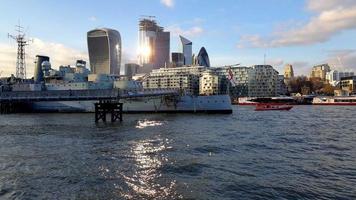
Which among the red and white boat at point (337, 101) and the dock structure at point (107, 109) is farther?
the red and white boat at point (337, 101)

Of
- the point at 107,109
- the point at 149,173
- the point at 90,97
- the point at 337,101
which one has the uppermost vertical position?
the point at 90,97

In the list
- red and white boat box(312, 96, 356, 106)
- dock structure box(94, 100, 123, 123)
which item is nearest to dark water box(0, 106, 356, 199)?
dock structure box(94, 100, 123, 123)

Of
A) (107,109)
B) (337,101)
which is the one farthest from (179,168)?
(337,101)

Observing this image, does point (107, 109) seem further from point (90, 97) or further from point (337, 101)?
point (337, 101)

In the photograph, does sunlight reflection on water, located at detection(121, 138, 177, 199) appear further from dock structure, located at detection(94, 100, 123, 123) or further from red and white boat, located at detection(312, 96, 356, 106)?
red and white boat, located at detection(312, 96, 356, 106)

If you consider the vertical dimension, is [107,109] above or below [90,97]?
below

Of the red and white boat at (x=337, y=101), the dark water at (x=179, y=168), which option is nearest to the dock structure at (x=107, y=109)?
the dark water at (x=179, y=168)

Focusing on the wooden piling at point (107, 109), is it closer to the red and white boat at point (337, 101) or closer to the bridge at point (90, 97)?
the bridge at point (90, 97)

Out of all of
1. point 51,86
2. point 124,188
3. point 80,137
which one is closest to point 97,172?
point 124,188

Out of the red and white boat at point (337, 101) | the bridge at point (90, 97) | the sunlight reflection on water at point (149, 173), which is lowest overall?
the sunlight reflection on water at point (149, 173)

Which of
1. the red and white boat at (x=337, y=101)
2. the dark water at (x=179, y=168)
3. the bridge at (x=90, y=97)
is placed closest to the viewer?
the dark water at (x=179, y=168)

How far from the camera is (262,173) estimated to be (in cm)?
2341

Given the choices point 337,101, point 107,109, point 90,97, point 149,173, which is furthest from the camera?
point 337,101

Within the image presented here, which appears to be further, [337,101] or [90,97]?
[337,101]
